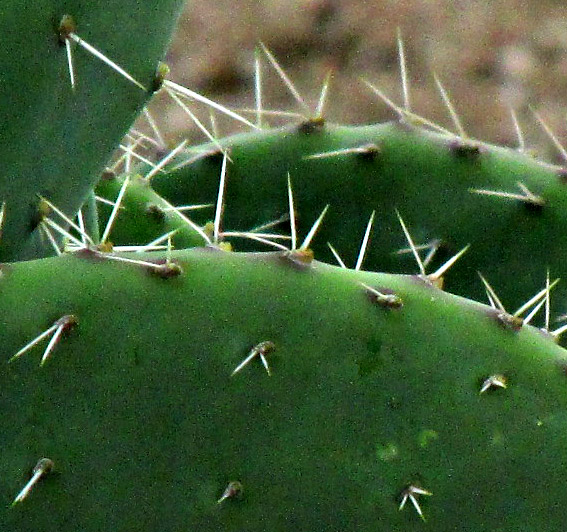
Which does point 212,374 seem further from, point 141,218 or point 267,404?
point 141,218

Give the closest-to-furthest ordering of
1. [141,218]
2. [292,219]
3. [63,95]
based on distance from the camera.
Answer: [63,95] < [292,219] < [141,218]

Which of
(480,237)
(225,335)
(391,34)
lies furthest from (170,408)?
(391,34)

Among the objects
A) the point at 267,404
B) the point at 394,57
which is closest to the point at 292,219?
the point at 267,404

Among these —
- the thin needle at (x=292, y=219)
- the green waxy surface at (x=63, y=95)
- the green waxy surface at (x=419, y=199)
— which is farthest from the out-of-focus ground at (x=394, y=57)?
the green waxy surface at (x=63, y=95)

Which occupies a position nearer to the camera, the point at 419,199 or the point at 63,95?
the point at 63,95

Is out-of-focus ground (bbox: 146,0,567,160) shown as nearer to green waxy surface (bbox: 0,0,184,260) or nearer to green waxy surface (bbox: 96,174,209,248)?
green waxy surface (bbox: 96,174,209,248)

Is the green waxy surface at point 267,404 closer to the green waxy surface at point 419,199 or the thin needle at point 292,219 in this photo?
the thin needle at point 292,219

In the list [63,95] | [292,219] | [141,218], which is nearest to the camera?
[63,95]
